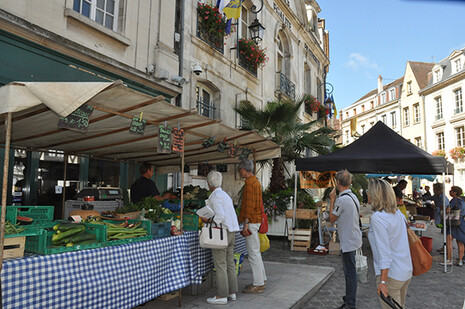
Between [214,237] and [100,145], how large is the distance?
301 centimetres

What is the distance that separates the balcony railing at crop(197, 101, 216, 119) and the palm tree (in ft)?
2.60

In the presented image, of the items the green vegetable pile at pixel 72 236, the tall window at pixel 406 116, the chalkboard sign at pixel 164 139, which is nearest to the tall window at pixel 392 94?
the tall window at pixel 406 116

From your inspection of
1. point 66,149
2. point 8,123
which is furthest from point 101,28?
point 8,123

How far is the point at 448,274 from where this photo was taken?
694 cm

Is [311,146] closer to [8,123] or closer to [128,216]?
[128,216]

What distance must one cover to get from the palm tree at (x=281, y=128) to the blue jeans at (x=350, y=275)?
6.66m

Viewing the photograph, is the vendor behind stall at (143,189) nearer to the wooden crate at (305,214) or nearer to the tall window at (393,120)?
the wooden crate at (305,214)

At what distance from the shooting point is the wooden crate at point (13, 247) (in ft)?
9.00

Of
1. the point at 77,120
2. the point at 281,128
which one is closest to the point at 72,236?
the point at 77,120

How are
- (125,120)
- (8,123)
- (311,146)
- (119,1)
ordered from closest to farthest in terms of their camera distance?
1. (8,123)
2. (125,120)
3. (119,1)
4. (311,146)

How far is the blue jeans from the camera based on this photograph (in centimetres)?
430

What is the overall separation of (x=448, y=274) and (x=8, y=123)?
310 inches

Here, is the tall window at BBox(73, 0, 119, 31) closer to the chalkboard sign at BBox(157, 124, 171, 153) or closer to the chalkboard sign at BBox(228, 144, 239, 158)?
the chalkboard sign at BBox(228, 144, 239, 158)

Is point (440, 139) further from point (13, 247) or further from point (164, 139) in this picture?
point (13, 247)
